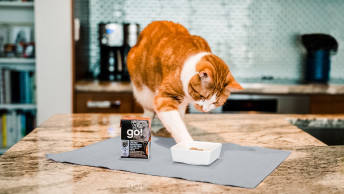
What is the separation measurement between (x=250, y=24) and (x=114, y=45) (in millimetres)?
1247

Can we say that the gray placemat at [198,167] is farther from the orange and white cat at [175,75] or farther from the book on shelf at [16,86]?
the book on shelf at [16,86]

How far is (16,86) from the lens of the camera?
271cm

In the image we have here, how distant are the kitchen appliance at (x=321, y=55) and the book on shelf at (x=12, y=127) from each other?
2325mm

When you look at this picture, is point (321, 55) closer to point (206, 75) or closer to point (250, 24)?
point (250, 24)

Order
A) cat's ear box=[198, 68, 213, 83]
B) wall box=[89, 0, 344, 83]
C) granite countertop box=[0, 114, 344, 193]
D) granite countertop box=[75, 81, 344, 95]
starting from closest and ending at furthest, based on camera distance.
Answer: granite countertop box=[0, 114, 344, 193]
cat's ear box=[198, 68, 213, 83]
granite countertop box=[75, 81, 344, 95]
wall box=[89, 0, 344, 83]

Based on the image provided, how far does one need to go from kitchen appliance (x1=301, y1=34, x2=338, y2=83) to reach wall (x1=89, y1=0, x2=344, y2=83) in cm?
22

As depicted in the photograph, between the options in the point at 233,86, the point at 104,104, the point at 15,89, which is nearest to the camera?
the point at 233,86

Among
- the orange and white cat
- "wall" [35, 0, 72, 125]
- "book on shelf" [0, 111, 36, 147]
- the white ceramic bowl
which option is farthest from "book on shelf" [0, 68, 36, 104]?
the white ceramic bowl

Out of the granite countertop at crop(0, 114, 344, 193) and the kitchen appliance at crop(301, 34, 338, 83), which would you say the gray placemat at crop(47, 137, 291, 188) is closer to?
the granite countertop at crop(0, 114, 344, 193)

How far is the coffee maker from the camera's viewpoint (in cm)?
272

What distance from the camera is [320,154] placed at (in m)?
0.96

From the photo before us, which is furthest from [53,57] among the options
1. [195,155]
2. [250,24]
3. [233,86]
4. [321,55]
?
[321,55]

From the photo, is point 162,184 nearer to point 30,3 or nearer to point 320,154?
point 320,154

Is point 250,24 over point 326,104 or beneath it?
over
